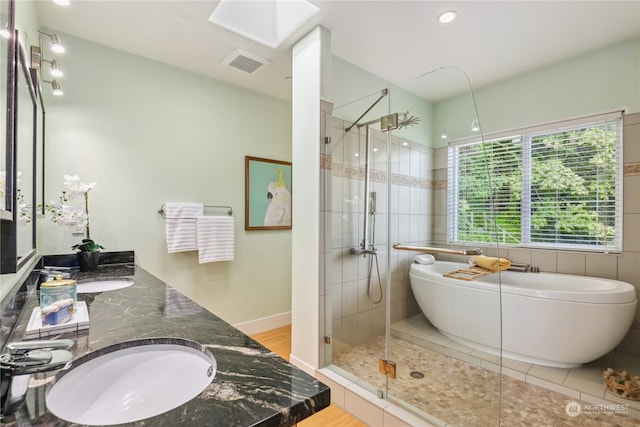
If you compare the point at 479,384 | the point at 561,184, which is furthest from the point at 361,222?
the point at 561,184

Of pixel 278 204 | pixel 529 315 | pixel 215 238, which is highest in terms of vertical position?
pixel 278 204

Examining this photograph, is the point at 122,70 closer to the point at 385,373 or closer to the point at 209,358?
the point at 209,358

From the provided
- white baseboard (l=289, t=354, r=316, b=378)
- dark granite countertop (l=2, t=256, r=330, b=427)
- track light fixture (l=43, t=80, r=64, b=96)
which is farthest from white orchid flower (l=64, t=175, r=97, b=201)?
white baseboard (l=289, t=354, r=316, b=378)

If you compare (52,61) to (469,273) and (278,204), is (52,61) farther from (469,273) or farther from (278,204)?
(469,273)

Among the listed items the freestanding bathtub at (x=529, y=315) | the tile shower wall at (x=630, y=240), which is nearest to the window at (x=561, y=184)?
the tile shower wall at (x=630, y=240)

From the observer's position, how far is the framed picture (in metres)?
3.06

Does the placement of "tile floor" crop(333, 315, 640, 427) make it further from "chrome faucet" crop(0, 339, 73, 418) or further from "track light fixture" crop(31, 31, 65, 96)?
"track light fixture" crop(31, 31, 65, 96)

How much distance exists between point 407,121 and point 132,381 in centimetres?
208

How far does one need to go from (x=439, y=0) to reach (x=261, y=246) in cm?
252

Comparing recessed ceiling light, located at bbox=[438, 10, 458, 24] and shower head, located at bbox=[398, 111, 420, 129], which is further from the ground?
recessed ceiling light, located at bbox=[438, 10, 458, 24]

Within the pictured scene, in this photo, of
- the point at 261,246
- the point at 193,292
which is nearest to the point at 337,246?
the point at 261,246

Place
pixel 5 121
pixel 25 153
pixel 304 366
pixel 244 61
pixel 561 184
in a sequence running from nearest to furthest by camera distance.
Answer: pixel 5 121 → pixel 25 153 → pixel 304 366 → pixel 244 61 → pixel 561 184

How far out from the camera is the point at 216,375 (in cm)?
70

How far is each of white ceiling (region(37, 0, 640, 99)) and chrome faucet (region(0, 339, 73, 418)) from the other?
202 centimetres
